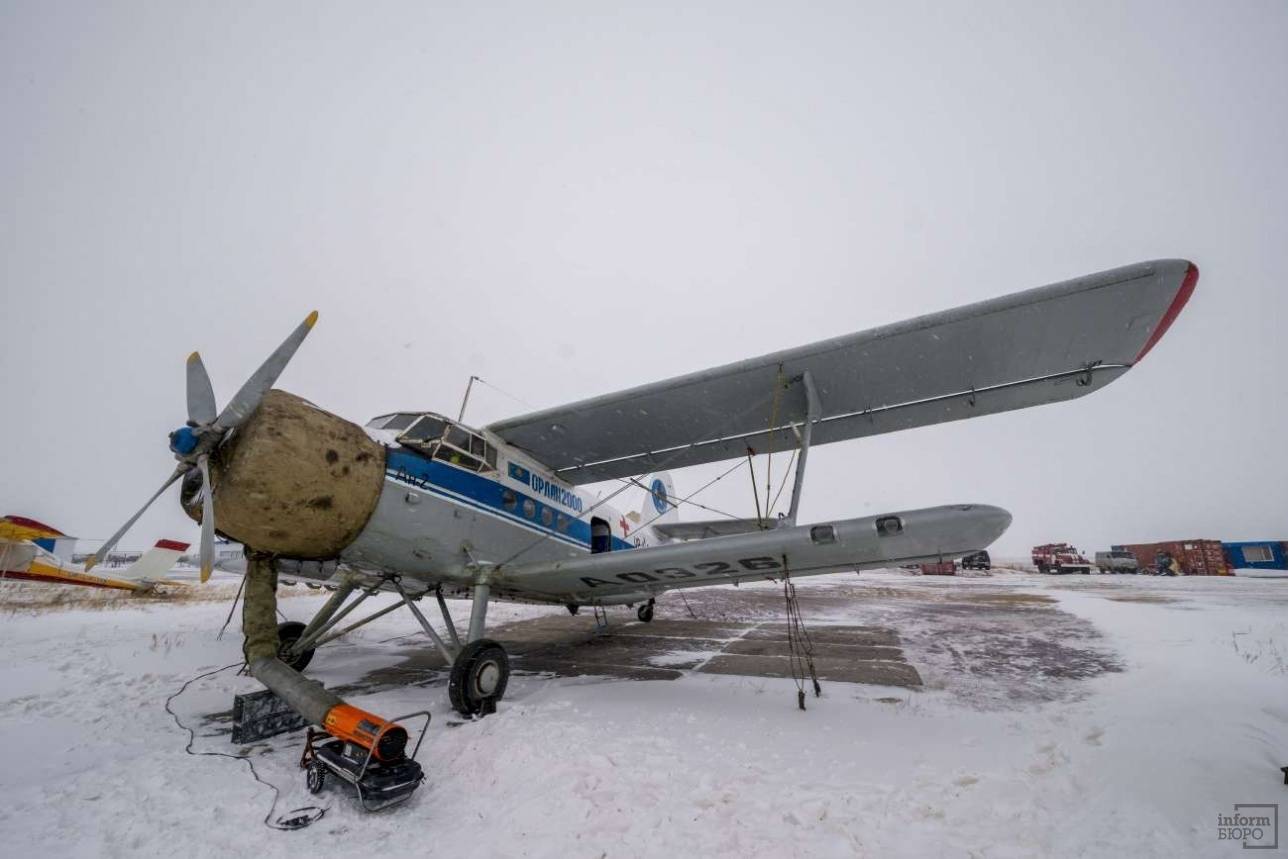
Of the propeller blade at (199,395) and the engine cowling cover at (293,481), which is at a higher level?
the propeller blade at (199,395)

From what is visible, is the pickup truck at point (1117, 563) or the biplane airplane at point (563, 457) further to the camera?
the pickup truck at point (1117, 563)

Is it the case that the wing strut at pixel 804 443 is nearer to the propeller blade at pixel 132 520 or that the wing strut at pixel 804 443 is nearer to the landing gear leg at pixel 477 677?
the landing gear leg at pixel 477 677

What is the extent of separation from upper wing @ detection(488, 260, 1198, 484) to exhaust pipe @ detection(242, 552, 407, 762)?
3259 mm

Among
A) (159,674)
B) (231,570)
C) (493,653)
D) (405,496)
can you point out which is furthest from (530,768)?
(231,570)

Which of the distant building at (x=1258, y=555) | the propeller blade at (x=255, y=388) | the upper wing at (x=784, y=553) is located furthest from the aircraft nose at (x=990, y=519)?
the distant building at (x=1258, y=555)

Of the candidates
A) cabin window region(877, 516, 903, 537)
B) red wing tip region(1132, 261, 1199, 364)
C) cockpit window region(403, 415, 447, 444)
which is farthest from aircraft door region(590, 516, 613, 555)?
red wing tip region(1132, 261, 1199, 364)

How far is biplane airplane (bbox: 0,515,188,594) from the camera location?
44.8 feet

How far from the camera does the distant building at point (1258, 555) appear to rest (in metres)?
38.6

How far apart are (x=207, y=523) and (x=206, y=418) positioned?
3.02 ft

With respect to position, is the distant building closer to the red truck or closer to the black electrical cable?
the red truck

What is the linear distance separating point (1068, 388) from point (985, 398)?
834 mm

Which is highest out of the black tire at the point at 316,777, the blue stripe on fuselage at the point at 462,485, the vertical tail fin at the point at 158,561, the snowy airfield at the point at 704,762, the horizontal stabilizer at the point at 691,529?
the blue stripe on fuselage at the point at 462,485

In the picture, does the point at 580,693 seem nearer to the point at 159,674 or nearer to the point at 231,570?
the point at 159,674

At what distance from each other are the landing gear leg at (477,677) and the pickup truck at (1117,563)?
156ft
